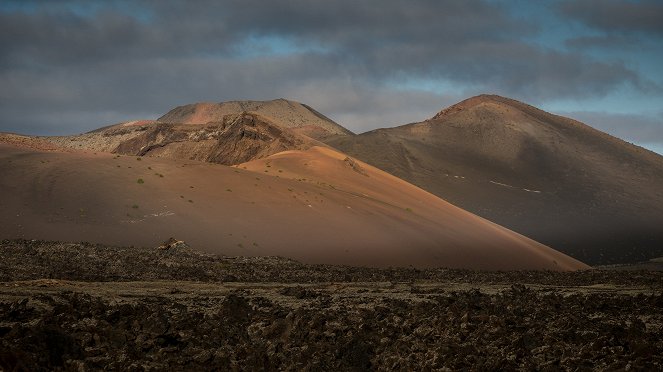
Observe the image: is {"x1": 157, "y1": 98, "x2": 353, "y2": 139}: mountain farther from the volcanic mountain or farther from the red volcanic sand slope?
the red volcanic sand slope

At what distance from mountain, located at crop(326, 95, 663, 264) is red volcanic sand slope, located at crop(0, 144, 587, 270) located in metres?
33.8

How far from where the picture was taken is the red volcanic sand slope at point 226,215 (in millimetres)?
31703

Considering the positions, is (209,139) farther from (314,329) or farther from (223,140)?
(314,329)

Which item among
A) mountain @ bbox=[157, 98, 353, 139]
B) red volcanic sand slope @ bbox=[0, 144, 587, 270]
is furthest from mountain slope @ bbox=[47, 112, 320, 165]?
mountain @ bbox=[157, 98, 353, 139]

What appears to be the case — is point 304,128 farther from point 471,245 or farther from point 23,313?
point 23,313

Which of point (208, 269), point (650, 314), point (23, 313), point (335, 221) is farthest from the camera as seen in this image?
point (335, 221)

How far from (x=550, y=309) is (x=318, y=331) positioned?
485 cm

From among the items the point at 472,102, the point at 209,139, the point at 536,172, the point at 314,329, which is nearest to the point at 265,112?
the point at 472,102

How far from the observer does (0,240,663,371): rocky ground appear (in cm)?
1034

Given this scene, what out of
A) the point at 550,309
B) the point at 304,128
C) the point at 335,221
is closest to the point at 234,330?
the point at 550,309

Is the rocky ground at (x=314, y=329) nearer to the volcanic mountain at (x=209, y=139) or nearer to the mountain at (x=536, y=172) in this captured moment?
the volcanic mountain at (x=209, y=139)

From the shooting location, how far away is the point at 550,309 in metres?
14.4

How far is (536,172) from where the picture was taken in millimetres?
122062

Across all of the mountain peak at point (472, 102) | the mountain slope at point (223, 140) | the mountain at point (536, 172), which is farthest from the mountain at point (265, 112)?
the mountain slope at point (223, 140)
